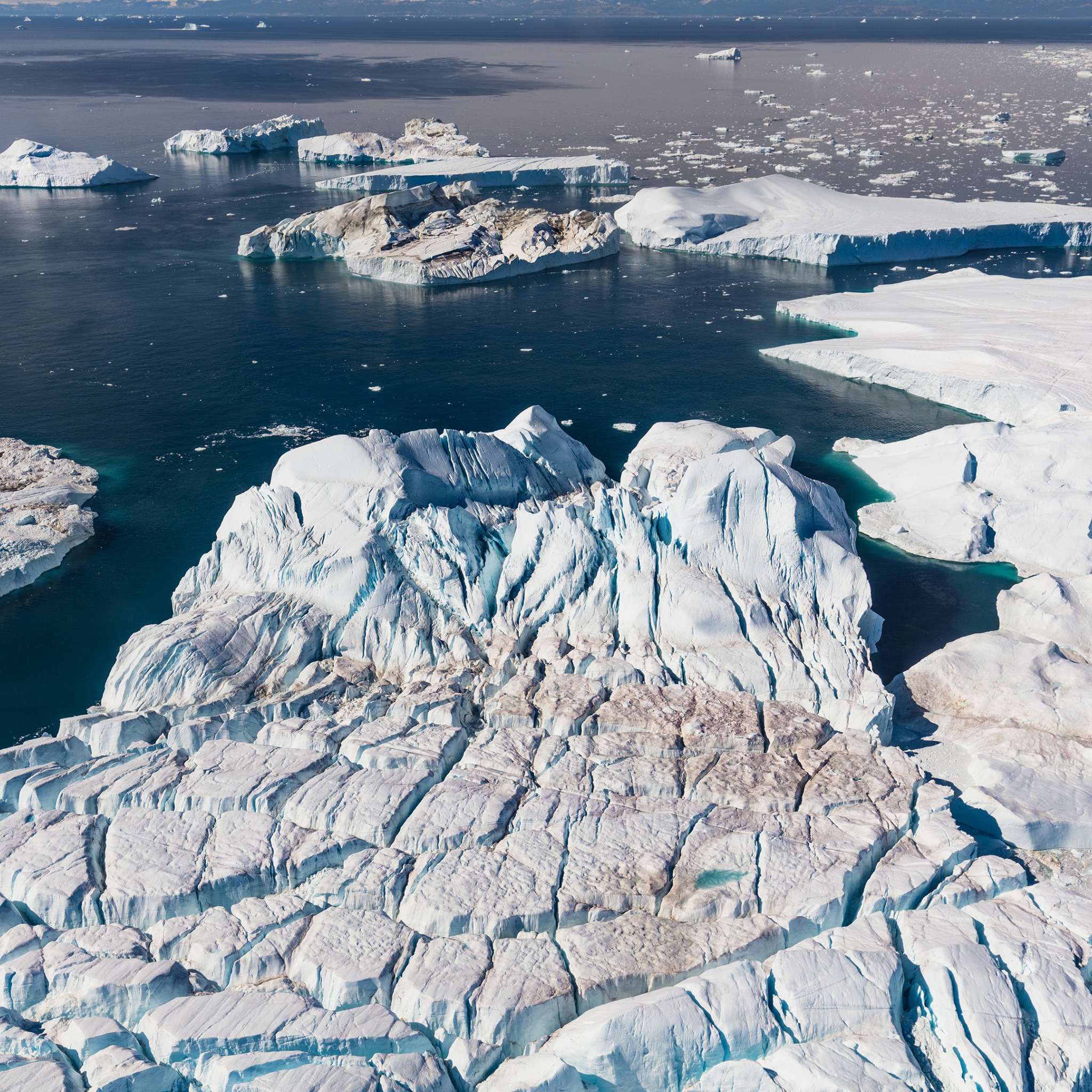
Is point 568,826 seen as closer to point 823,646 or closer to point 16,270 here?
point 823,646

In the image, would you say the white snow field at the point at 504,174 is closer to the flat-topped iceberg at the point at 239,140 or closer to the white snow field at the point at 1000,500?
the flat-topped iceberg at the point at 239,140

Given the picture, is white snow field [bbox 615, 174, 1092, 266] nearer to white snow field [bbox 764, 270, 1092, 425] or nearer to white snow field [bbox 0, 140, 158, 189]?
white snow field [bbox 764, 270, 1092, 425]

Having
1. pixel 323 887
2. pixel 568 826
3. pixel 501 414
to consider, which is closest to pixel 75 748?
pixel 323 887

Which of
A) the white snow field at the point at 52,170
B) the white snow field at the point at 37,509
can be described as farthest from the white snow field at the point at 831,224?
the white snow field at the point at 52,170

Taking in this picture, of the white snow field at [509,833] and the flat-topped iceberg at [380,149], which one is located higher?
the flat-topped iceberg at [380,149]

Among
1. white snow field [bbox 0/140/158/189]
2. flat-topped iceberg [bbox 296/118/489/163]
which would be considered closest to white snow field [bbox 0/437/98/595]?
white snow field [bbox 0/140/158/189]
